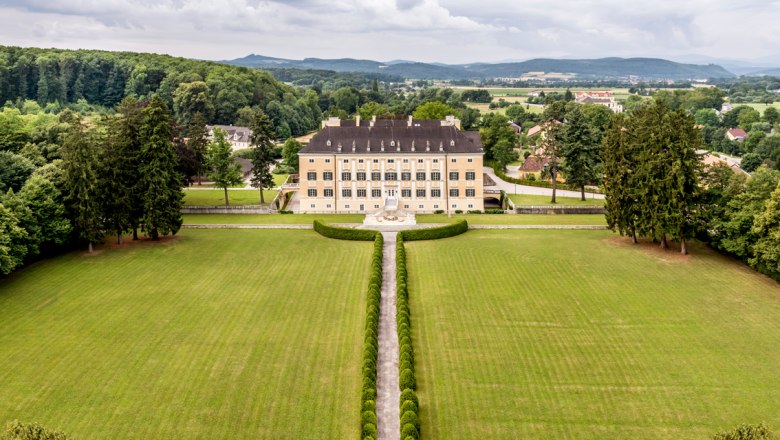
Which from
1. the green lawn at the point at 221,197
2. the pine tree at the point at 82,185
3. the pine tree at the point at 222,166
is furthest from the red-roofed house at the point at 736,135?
the pine tree at the point at 82,185

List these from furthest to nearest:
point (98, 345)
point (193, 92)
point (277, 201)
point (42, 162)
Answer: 1. point (193, 92)
2. point (277, 201)
3. point (42, 162)
4. point (98, 345)

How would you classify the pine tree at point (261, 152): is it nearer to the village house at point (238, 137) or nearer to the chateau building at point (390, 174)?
the chateau building at point (390, 174)

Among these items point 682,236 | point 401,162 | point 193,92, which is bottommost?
point 682,236

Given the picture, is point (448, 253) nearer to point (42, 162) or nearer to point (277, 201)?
point (277, 201)

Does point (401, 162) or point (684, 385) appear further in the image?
point (401, 162)

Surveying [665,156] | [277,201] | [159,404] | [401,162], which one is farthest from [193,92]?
[159,404]

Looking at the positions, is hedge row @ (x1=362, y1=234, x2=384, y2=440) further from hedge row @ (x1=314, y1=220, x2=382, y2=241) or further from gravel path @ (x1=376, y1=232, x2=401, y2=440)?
hedge row @ (x1=314, y1=220, x2=382, y2=241)

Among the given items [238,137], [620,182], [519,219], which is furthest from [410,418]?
[238,137]
